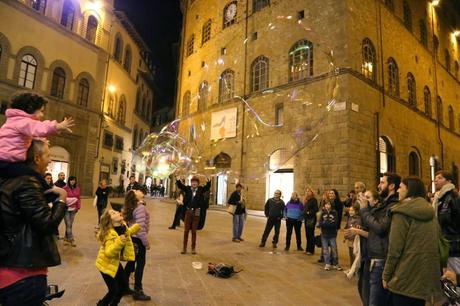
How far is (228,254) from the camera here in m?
8.20

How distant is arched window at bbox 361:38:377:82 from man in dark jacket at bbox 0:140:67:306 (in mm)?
19041

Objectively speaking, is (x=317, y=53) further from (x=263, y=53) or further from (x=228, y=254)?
(x=228, y=254)

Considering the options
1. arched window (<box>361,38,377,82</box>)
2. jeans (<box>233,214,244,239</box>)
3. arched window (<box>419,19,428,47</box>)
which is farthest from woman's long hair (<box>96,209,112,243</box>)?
arched window (<box>419,19,428,47</box>)

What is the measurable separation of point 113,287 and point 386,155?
752 inches

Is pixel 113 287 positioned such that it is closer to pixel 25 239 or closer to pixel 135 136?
pixel 25 239

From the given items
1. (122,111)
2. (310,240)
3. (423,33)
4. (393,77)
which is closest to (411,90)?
(393,77)

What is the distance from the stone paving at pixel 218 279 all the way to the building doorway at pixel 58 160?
1760 centimetres

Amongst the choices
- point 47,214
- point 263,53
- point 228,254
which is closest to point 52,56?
point 263,53

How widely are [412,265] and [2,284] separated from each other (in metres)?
3.12

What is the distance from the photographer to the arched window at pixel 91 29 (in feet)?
91.2

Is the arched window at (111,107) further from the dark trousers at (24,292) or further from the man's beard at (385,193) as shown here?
the dark trousers at (24,292)

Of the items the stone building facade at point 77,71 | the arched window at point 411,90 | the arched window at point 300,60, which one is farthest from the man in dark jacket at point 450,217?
the stone building facade at point 77,71

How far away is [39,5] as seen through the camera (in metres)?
23.6

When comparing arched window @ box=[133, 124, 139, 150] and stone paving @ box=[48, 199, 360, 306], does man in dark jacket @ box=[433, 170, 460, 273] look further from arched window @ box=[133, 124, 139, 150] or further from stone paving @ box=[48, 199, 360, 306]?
arched window @ box=[133, 124, 139, 150]
